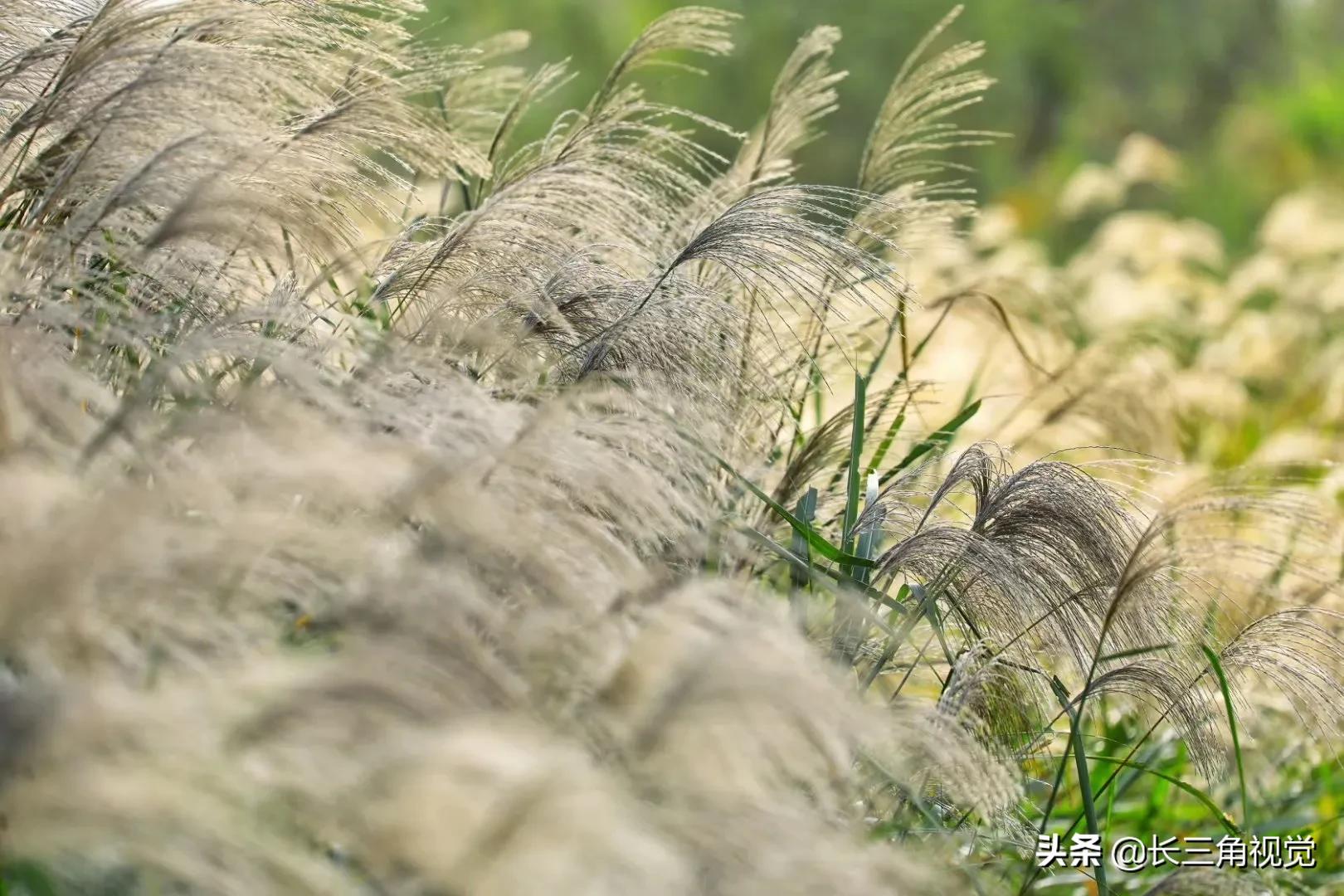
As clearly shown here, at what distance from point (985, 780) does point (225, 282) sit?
1.40 m

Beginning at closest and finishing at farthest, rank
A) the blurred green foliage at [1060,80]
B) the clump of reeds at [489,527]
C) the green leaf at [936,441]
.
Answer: the clump of reeds at [489,527] < the green leaf at [936,441] < the blurred green foliage at [1060,80]

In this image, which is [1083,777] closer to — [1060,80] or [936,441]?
[936,441]

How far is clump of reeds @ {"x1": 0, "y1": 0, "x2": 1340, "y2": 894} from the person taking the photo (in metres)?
1.14

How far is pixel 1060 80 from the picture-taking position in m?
16.2

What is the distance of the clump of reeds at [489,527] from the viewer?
3.75 ft

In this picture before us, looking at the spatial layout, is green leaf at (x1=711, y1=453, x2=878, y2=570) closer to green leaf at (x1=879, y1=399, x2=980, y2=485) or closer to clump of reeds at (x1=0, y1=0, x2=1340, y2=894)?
clump of reeds at (x1=0, y1=0, x2=1340, y2=894)

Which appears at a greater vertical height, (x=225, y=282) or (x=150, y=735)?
(x=225, y=282)

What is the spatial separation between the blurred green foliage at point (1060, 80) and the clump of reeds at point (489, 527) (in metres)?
10.4

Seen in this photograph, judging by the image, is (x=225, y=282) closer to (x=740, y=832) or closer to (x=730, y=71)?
(x=740, y=832)

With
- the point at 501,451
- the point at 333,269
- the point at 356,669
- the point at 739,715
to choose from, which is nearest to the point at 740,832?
the point at 739,715

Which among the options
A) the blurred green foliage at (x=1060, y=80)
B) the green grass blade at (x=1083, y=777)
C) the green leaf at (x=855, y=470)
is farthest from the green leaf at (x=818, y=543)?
the blurred green foliage at (x=1060, y=80)

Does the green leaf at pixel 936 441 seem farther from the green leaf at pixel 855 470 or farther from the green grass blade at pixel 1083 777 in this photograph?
the green grass blade at pixel 1083 777

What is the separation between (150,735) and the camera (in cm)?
109

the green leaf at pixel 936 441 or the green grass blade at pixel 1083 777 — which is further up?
the green leaf at pixel 936 441
